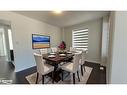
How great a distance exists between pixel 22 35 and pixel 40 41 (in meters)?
1.03

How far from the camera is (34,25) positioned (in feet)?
13.1

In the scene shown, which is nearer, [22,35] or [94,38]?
[22,35]

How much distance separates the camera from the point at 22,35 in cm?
348

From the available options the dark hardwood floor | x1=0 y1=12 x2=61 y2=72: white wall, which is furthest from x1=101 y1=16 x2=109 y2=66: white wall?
x1=0 y1=12 x2=61 y2=72: white wall

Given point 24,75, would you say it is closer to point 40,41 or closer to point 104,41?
point 40,41

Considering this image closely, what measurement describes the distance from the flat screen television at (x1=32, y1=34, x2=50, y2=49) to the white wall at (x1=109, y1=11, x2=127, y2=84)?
354 centimetres

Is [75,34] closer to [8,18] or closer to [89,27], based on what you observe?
[89,27]

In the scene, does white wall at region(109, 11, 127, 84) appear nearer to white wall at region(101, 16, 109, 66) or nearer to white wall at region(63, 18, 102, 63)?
white wall at region(101, 16, 109, 66)

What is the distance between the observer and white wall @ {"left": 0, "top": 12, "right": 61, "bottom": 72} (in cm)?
317

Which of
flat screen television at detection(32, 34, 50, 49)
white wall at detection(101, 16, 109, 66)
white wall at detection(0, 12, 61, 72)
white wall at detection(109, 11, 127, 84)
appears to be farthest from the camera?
flat screen television at detection(32, 34, 50, 49)

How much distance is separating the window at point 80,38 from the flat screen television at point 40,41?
5.73 feet

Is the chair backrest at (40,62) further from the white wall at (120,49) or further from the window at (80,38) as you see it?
the window at (80,38)

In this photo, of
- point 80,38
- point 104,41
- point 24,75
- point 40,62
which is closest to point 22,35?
point 24,75

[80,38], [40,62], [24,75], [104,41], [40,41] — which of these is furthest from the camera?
[80,38]
